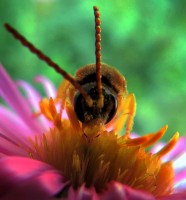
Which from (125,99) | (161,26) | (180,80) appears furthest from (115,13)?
(125,99)

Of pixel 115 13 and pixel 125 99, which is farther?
pixel 115 13

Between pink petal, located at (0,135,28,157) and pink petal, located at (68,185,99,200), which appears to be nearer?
pink petal, located at (68,185,99,200)

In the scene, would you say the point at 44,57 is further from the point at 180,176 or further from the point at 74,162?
the point at 180,176

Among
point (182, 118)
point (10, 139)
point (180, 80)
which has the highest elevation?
point (180, 80)

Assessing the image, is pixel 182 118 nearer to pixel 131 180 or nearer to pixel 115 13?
pixel 115 13

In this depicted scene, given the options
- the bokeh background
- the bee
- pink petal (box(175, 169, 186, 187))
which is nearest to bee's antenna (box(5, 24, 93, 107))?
the bee

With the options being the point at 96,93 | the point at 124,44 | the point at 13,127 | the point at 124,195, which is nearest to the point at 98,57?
the point at 96,93

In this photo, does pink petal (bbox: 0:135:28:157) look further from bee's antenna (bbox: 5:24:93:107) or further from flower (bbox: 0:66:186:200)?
bee's antenna (bbox: 5:24:93:107)
